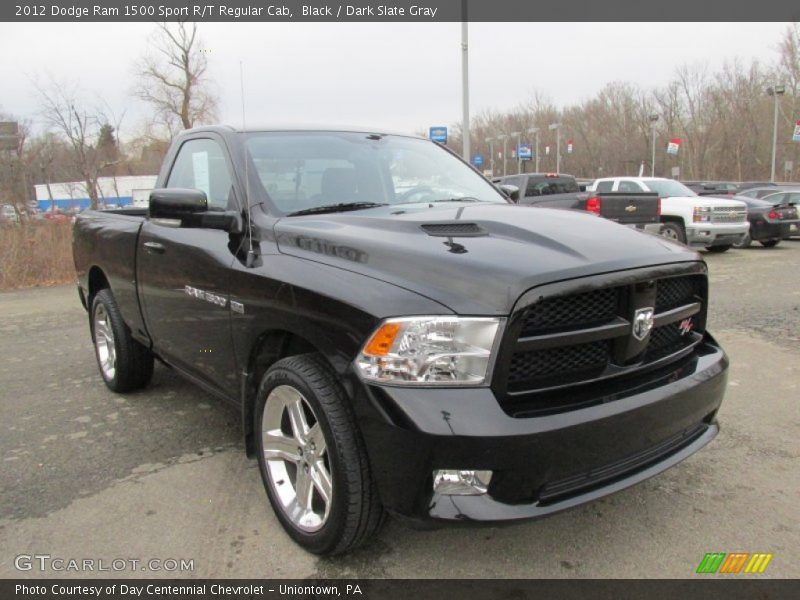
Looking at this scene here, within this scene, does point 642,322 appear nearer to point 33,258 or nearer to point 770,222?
point 33,258

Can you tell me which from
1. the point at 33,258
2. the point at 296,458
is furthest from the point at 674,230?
the point at 33,258

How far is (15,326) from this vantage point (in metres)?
7.60

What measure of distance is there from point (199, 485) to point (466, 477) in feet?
5.74

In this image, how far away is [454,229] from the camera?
253 centimetres

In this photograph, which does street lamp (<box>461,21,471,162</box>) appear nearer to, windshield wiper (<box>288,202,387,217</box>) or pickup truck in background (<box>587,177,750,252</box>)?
pickup truck in background (<box>587,177,750,252</box>)

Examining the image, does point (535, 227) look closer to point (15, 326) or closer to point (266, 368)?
point (266, 368)

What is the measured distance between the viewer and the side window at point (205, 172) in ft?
10.9

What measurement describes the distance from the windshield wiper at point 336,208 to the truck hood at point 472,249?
0.37 feet

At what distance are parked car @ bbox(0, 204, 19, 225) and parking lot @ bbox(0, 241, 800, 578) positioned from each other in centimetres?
1127

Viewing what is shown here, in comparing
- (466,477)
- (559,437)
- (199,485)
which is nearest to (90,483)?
(199,485)

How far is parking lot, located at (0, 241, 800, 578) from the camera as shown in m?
2.46

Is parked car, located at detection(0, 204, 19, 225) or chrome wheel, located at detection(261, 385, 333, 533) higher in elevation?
parked car, located at detection(0, 204, 19, 225)

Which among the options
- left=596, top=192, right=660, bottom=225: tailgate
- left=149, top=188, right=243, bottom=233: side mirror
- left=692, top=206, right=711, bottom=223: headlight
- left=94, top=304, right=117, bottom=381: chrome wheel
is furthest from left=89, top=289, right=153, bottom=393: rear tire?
left=692, top=206, right=711, bottom=223: headlight

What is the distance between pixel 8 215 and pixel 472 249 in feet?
51.7
